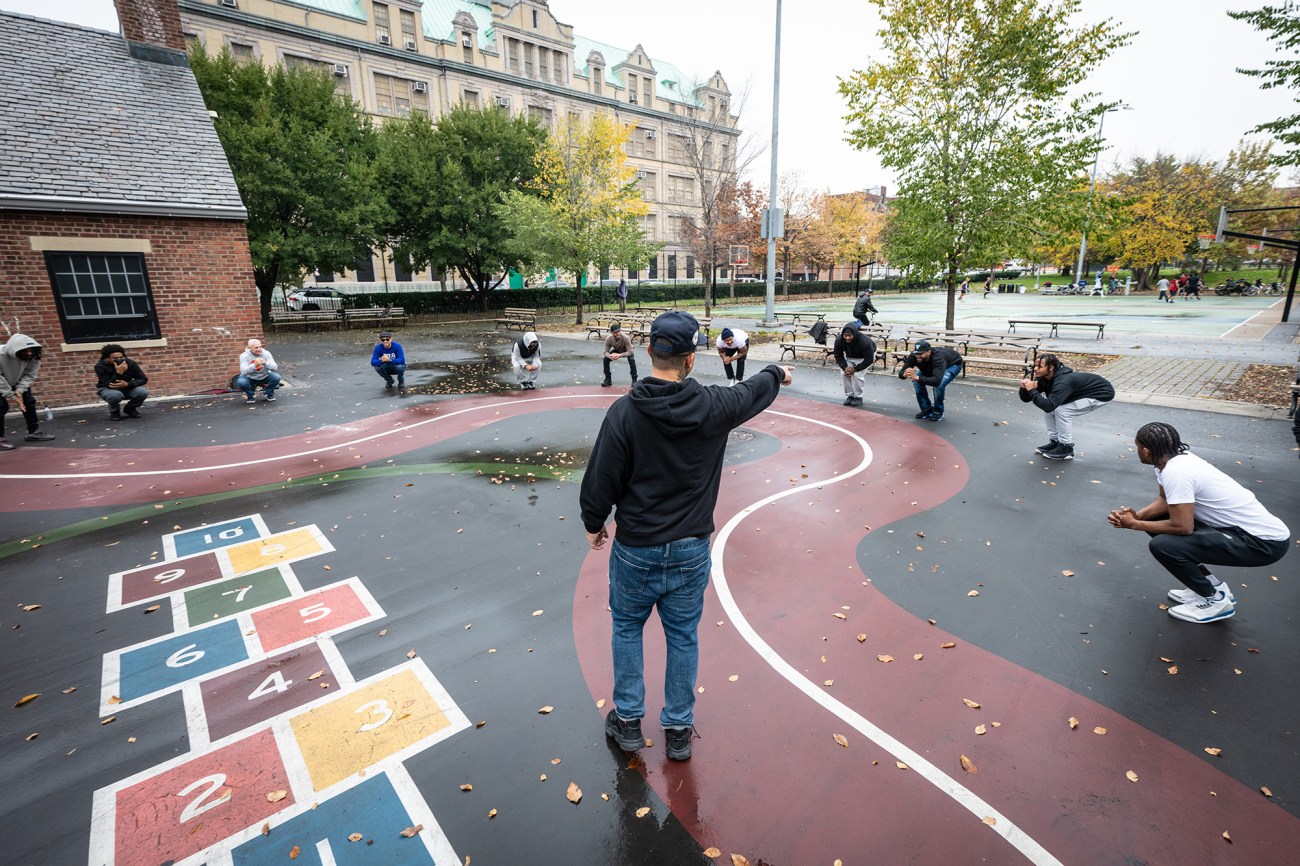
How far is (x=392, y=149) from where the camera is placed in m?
31.3

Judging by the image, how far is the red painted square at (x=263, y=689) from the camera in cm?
403

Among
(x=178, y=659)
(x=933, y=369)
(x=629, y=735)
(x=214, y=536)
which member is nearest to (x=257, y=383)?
(x=214, y=536)

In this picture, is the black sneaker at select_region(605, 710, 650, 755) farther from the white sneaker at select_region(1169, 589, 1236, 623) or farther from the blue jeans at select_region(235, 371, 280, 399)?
the blue jeans at select_region(235, 371, 280, 399)

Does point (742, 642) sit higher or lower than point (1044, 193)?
lower

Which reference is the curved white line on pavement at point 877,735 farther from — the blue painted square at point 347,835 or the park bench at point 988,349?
the park bench at point 988,349

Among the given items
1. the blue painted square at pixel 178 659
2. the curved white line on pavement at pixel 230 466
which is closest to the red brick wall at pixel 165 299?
the curved white line on pavement at pixel 230 466

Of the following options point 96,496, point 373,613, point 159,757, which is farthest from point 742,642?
point 96,496

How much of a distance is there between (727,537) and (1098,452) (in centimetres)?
642

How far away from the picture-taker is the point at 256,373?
1375 cm

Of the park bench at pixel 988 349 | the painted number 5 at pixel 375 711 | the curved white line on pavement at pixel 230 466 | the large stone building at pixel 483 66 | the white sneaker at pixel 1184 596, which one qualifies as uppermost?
the large stone building at pixel 483 66

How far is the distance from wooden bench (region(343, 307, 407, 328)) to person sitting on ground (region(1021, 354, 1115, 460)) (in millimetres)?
29649

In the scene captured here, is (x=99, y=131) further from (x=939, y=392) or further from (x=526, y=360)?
(x=939, y=392)

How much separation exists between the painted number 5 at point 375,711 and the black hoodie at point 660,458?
2.11 meters

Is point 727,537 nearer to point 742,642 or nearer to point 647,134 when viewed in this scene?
point 742,642
